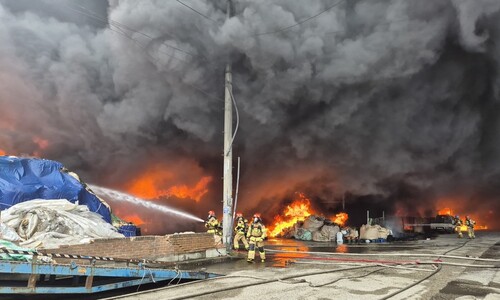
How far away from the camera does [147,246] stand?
31.0 ft

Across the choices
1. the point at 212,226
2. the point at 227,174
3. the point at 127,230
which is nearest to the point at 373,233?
the point at 227,174

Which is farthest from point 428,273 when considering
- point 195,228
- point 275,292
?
point 195,228

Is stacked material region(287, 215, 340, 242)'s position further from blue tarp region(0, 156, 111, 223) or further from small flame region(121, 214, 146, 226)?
blue tarp region(0, 156, 111, 223)

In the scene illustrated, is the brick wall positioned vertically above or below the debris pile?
below

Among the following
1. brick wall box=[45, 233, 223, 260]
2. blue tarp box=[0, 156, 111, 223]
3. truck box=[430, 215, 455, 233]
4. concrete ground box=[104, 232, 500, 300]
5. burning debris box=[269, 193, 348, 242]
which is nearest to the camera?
concrete ground box=[104, 232, 500, 300]

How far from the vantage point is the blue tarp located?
388 inches

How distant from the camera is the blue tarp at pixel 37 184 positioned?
9867mm

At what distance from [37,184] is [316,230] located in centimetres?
1483

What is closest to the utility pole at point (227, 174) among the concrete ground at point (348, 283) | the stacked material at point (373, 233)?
the concrete ground at point (348, 283)

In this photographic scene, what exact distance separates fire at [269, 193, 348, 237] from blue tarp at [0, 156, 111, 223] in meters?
15.1

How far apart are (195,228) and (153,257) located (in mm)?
16216

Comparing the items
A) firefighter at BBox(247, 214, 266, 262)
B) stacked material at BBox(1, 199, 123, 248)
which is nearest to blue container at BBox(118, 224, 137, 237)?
stacked material at BBox(1, 199, 123, 248)

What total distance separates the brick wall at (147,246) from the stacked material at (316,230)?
31.0ft

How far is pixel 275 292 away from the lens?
6145mm
